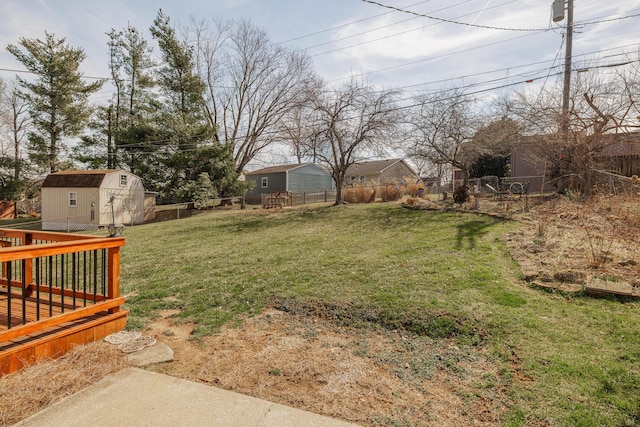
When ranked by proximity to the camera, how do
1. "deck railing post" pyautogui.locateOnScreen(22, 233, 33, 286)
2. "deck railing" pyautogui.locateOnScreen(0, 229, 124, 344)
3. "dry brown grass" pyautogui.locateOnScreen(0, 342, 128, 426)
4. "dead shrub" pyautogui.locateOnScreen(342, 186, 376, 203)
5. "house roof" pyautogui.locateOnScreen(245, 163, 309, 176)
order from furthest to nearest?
1. "house roof" pyautogui.locateOnScreen(245, 163, 309, 176)
2. "dead shrub" pyautogui.locateOnScreen(342, 186, 376, 203)
3. "deck railing post" pyautogui.locateOnScreen(22, 233, 33, 286)
4. "deck railing" pyautogui.locateOnScreen(0, 229, 124, 344)
5. "dry brown grass" pyautogui.locateOnScreen(0, 342, 128, 426)

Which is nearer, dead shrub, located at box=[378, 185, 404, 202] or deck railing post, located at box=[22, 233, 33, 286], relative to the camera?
deck railing post, located at box=[22, 233, 33, 286]

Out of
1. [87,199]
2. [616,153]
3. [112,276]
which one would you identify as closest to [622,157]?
[616,153]

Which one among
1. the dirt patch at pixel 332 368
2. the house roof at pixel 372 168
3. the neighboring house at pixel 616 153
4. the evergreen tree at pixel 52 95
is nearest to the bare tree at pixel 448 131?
the neighboring house at pixel 616 153

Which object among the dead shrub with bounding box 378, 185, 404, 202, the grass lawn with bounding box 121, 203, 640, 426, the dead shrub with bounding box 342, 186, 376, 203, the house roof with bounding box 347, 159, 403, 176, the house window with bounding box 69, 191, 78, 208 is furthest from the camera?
the house roof with bounding box 347, 159, 403, 176

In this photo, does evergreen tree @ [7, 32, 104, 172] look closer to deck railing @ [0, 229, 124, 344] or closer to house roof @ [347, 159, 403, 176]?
house roof @ [347, 159, 403, 176]

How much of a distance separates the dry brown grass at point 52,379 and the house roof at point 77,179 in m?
18.7

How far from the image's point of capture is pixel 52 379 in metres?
2.89

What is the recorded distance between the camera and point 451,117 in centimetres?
1459

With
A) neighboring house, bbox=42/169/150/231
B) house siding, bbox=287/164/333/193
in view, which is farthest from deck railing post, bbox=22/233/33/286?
house siding, bbox=287/164/333/193

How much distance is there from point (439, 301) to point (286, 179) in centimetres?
2737

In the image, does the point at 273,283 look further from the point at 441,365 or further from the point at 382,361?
the point at 441,365

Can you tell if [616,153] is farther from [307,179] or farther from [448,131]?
[307,179]

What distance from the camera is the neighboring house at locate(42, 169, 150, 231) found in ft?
62.2

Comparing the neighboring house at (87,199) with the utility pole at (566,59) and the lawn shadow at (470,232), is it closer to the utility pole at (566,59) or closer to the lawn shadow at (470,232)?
the lawn shadow at (470,232)
